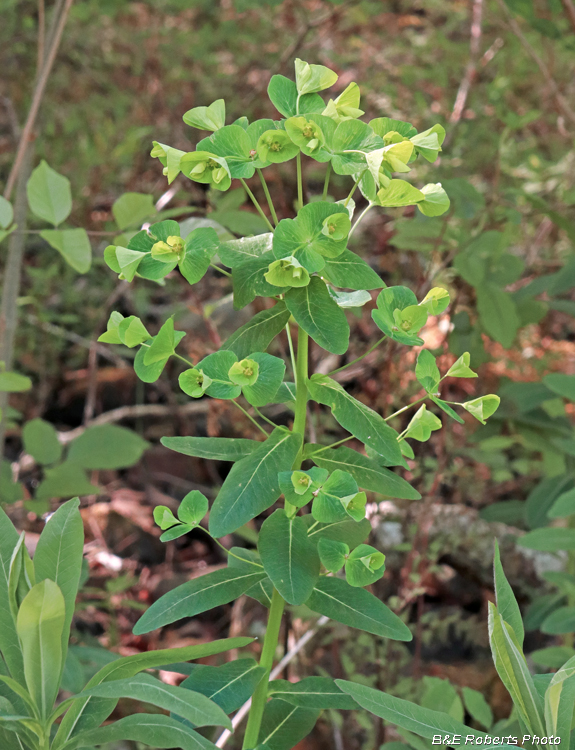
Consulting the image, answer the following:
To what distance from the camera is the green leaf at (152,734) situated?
63 cm

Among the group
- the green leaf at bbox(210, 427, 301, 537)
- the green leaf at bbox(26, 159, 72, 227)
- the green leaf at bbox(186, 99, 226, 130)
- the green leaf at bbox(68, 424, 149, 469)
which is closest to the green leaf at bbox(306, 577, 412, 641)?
the green leaf at bbox(210, 427, 301, 537)

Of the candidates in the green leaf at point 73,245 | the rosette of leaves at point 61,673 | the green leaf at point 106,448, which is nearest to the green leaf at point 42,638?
the rosette of leaves at point 61,673

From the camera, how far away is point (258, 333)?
2.30 feet

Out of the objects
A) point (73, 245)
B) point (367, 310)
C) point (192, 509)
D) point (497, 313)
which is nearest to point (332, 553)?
point (192, 509)

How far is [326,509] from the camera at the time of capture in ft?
2.02

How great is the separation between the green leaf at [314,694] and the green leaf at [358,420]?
0.88ft

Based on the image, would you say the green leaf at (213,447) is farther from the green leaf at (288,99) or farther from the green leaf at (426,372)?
the green leaf at (288,99)

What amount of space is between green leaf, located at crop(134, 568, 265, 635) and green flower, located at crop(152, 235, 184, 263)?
0.33 m

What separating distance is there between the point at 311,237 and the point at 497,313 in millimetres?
1086

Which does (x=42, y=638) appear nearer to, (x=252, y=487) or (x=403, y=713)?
(x=252, y=487)

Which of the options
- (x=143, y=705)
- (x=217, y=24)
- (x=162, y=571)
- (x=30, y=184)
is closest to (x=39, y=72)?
(x=30, y=184)

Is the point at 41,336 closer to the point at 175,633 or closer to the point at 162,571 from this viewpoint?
the point at 162,571

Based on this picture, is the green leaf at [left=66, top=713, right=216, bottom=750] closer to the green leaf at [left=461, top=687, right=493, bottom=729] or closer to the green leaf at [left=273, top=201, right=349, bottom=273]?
the green leaf at [left=273, top=201, right=349, bottom=273]

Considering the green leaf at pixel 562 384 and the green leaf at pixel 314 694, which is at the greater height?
the green leaf at pixel 314 694
